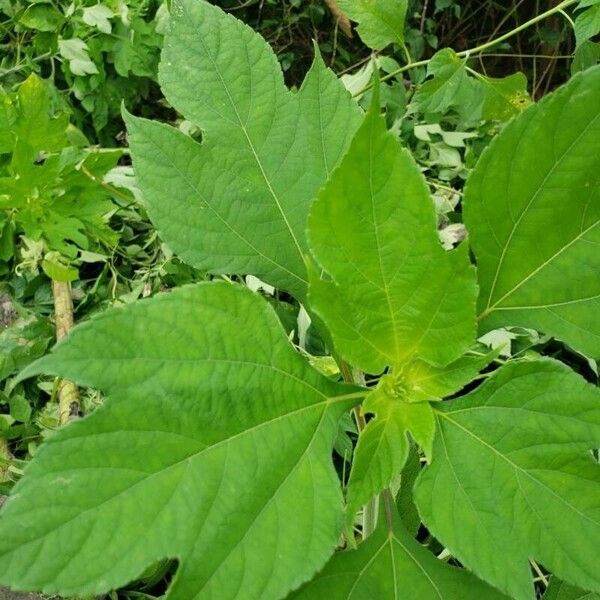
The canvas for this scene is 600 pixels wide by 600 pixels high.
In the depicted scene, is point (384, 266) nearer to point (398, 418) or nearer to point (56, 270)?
point (398, 418)

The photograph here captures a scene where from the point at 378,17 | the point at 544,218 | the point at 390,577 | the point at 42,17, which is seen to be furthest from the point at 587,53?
the point at 42,17

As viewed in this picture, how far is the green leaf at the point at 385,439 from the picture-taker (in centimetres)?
57

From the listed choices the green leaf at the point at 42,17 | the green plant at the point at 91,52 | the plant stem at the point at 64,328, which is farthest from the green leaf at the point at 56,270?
the green leaf at the point at 42,17

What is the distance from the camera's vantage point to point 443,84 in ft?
4.10

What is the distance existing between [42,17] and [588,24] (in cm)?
109

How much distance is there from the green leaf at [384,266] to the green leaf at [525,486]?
2.8 inches

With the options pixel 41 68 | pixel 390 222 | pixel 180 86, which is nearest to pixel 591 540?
pixel 390 222

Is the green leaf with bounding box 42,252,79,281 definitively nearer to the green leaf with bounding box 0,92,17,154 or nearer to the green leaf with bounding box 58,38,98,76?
the green leaf with bounding box 0,92,17,154

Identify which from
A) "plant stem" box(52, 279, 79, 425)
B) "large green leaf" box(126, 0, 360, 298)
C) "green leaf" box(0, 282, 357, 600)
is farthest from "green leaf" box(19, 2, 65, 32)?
"green leaf" box(0, 282, 357, 600)

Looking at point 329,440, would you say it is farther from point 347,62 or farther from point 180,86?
point 347,62

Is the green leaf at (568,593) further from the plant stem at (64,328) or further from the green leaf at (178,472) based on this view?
the plant stem at (64,328)

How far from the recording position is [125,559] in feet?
1.60

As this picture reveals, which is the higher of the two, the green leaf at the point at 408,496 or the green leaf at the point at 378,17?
the green leaf at the point at 378,17

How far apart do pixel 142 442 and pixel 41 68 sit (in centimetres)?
133
